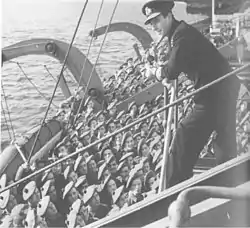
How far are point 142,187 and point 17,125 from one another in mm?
472

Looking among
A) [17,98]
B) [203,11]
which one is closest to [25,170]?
[17,98]

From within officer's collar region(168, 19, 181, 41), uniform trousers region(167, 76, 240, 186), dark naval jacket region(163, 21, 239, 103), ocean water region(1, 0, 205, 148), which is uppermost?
ocean water region(1, 0, 205, 148)

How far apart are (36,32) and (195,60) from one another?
51 centimetres

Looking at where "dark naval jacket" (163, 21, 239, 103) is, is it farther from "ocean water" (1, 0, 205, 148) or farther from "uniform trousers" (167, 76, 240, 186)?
"ocean water" (1, 0, 205, 148)

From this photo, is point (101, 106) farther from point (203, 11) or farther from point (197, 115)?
point (197, 115)

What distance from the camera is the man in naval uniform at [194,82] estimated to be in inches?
33.0

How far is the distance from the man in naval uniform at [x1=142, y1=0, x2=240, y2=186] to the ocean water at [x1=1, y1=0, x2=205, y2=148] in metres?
0.09

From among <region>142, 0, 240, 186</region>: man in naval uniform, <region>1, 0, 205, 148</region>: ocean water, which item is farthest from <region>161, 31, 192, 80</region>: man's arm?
<region>1, 0, 205, 148</region>: ocean water

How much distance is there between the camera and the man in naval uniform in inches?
33.0

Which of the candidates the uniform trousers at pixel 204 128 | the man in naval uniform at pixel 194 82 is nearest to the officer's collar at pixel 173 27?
the man in naval uniform at pixel 194 82

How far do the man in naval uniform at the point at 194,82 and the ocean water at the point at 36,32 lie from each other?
3.6 inches

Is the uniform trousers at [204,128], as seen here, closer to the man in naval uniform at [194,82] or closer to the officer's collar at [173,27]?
the man in naval uniform at [194,82]

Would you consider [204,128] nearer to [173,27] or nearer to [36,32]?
[173,27]

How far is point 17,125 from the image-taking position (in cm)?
143
